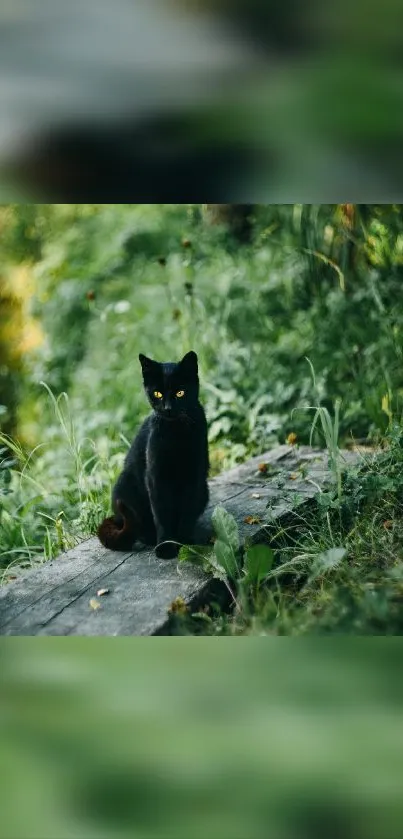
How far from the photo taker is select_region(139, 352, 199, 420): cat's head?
1.66 meters

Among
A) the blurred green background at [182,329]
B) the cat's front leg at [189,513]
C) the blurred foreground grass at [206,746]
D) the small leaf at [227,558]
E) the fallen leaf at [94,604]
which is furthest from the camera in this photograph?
the blurred green background at [182,329]

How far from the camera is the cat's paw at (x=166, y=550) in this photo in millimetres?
1580

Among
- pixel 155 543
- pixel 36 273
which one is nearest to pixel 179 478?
pixel 155 543

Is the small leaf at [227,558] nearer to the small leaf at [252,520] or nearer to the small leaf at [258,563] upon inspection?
the small leaf at [258,563]

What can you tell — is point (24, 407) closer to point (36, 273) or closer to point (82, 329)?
point (82, 329)

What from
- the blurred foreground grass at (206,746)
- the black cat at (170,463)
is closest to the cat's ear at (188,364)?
the black cat at (170,463)

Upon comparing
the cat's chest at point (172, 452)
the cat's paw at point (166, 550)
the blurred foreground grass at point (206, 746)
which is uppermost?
the blurred foreground grass at point (206, 746)

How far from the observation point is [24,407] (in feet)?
10.1

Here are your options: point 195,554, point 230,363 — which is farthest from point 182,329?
point 195,554

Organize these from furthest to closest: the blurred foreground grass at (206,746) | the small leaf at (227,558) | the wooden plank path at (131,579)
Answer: the small leaf at (227,558) < the wooden plank path at (131,579) < the blurred foreground grass at (206,746)

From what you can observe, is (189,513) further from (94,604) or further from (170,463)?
(94,604)

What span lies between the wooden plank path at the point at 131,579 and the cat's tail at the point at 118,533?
22 mm

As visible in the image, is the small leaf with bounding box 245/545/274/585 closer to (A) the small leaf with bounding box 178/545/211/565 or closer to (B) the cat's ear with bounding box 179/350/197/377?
(A) the small leaf with bounding box 178/545/211/565

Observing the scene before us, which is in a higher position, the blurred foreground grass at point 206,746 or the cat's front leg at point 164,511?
the blurred foreground grass at point 206,746
